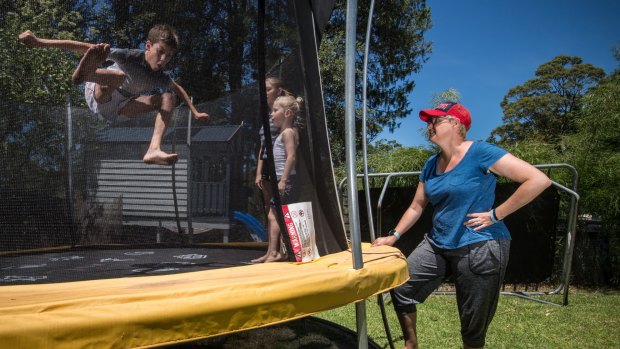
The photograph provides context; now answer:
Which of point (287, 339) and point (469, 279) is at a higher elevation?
point (469, 279)

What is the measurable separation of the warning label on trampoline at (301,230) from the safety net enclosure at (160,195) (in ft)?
0.14

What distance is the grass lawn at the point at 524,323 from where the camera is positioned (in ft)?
10.6

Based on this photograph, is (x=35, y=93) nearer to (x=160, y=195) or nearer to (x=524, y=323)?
(x=160, y=195)

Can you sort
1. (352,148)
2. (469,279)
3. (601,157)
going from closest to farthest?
1. (352,148)
2. (469,279)
3. (601,157)

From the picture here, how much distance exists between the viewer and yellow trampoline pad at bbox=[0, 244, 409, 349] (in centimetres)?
103

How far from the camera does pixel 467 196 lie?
6.97 feet

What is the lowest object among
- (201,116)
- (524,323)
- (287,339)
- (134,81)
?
(524,323)

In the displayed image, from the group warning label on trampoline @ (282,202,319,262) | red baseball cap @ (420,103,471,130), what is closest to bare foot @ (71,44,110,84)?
warning label on trampoline @ (282,202,319,262)

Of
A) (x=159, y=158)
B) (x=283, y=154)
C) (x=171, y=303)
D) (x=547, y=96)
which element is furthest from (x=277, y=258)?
(x=547, y=96)

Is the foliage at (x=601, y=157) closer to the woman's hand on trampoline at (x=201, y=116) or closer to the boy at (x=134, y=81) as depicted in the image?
the woman's hand on trampoline at (x=201, y=116)

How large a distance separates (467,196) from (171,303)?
1.40 m

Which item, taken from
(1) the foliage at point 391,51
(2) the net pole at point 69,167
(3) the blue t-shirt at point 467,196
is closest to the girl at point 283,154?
(2) the net pole at point 69,167

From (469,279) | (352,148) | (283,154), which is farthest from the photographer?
(469,279)

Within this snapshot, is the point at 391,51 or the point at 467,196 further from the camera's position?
the point at 391,51
